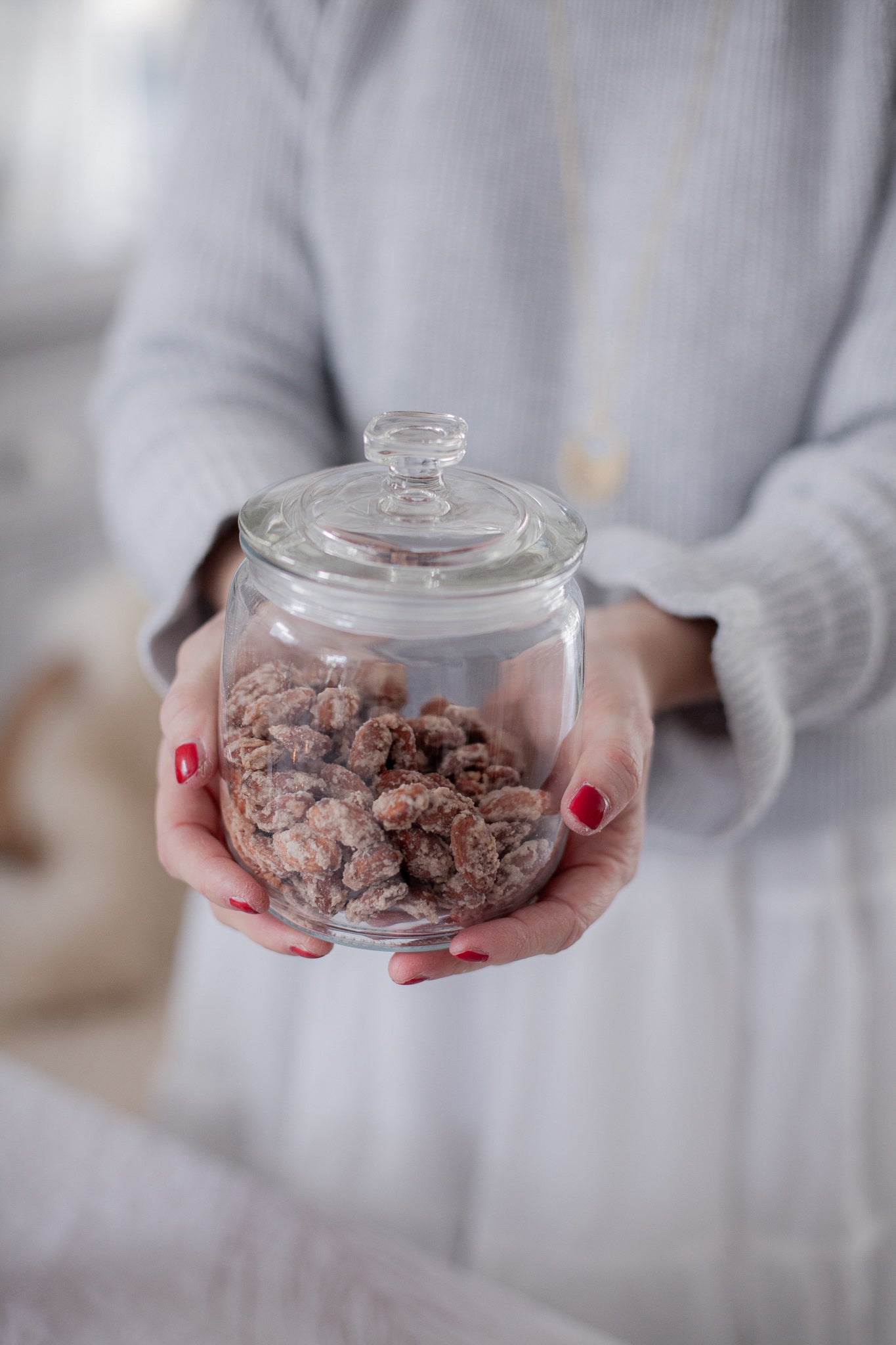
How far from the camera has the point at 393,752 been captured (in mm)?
372

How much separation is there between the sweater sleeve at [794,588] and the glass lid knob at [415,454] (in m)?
0.15

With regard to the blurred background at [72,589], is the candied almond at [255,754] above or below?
above

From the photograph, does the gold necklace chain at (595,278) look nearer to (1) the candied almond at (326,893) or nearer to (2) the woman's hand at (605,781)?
(2) the woman's hand at (605,781)

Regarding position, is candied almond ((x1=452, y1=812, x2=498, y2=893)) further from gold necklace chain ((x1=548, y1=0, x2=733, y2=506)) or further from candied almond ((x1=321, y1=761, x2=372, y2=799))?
gold necklace chain ((x1=548, y1=0, x2=733, y2=506))

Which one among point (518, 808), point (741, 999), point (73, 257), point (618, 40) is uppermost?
point (618, 40)

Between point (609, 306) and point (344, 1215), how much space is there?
739mm

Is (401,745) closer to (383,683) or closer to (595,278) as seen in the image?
(383,683)

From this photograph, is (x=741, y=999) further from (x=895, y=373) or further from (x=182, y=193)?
(x=182, y=193)

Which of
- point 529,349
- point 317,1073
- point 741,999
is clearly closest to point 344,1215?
point 317,1073

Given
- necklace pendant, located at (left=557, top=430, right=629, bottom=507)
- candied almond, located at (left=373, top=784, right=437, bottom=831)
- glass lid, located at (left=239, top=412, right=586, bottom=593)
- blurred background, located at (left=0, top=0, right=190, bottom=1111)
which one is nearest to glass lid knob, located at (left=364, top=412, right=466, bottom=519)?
glass lid, located at (left=239, top=412, right=586, bottom=593)

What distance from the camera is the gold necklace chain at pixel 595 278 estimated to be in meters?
0.67

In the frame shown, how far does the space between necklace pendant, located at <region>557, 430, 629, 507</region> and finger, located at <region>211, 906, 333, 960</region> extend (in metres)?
0.42

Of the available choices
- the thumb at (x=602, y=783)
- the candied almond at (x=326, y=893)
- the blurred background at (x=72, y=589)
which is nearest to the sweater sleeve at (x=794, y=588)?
the thumb at (x=602, y=783)

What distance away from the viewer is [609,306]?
70 centimetres
